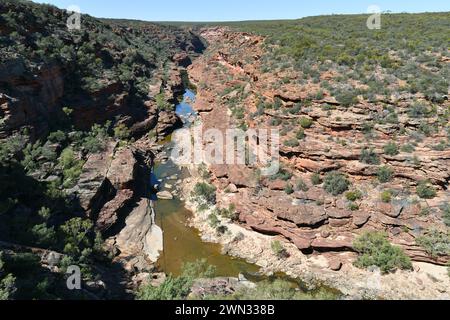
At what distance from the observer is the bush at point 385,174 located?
19141mm

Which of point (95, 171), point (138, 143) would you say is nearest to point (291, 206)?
point (95, 171)

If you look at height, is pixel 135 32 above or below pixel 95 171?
above

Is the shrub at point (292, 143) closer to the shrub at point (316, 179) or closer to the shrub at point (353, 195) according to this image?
the shrub at point (316, 179)

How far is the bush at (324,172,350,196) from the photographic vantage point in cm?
1966

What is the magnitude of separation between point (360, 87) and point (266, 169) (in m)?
9.45

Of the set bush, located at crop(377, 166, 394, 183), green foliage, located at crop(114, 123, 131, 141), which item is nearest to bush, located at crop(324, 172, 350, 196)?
bush, located at crop(377, 166, 394, 183)

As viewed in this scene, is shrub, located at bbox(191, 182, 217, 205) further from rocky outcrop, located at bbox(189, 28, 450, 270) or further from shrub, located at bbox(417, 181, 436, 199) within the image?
shrub, located at bbox(417, 181, 436, 199)

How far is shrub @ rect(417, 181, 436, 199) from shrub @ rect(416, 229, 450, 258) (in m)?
2.22

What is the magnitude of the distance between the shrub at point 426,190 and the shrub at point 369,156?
2.71 meters

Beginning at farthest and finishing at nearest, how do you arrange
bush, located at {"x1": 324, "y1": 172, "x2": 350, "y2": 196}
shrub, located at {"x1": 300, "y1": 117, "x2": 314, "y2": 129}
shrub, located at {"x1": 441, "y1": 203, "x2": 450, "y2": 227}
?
shrub, located at {"x1": 300, "y1": 117, "x2": 314, "y2": 129} < bush, located at {"x1": 324, "y1": 172, "x2": 350, "y2": 196} < shrub, located at {"x1": 441, "y1": 203, "x2": 450, "y2": 227}
